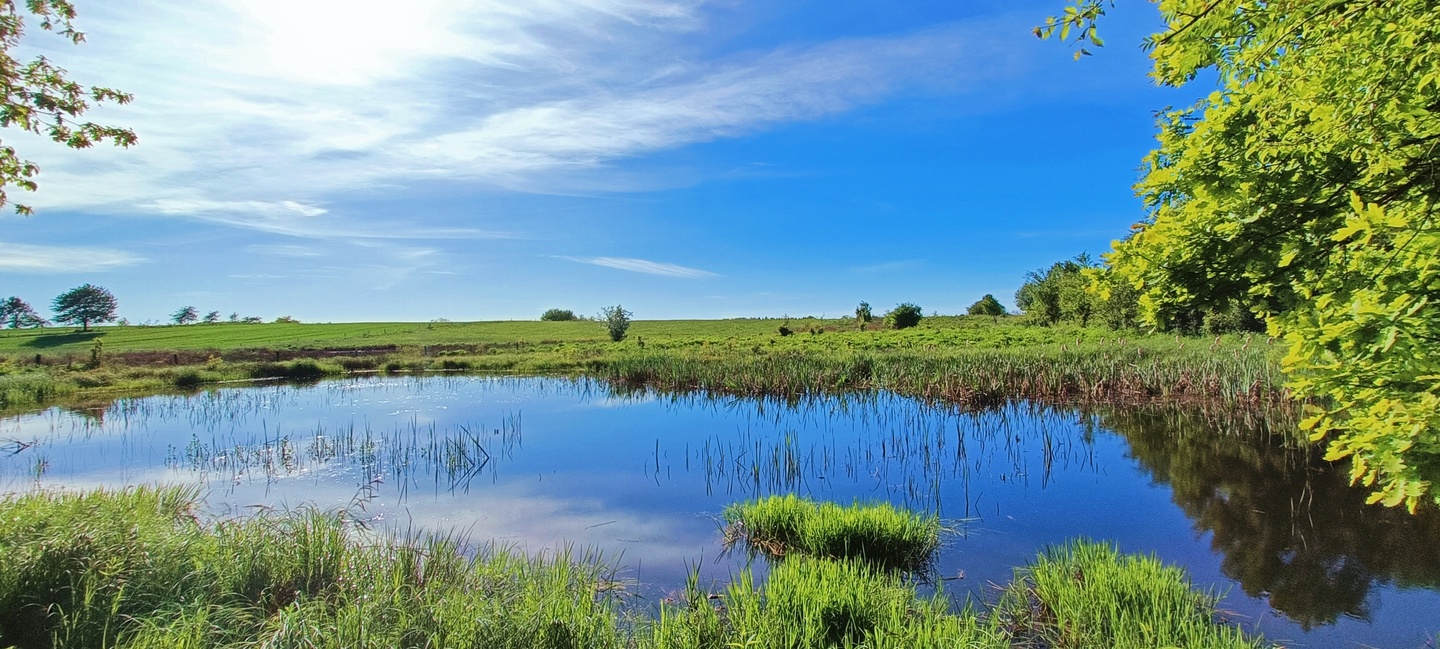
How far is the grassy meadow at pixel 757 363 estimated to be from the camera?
56.1 ft

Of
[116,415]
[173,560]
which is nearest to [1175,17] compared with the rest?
[173,560]

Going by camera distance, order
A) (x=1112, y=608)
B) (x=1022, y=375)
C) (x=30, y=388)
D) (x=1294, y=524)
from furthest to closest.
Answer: (x=30, y=388) → (x=1022, y=375) → (x=1294, y=524) → (x=1112, y=608)

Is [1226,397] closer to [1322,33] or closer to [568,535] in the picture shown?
[1322,33]

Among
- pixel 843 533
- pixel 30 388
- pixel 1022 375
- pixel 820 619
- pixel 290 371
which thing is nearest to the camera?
pixel 820 619

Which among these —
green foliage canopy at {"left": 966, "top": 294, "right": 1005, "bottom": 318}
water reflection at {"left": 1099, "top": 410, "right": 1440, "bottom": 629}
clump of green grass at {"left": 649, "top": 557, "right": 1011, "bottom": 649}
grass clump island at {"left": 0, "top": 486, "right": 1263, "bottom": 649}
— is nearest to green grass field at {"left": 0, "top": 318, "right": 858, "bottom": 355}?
green foliage canopy at {"left": 966, "top": 294, "right": 1005, "bottom": 318}

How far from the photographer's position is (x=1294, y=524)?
7.26 metres

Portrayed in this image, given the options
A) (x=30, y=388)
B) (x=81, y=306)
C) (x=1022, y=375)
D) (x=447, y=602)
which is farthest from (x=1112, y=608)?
(x=81, y=306)

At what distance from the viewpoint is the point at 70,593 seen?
4.45 meters

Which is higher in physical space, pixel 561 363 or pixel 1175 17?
pixel 1175 17

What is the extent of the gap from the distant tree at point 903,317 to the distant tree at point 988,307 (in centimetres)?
1700

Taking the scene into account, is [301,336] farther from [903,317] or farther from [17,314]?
[17,314]

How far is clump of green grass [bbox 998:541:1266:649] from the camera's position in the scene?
4191 mm

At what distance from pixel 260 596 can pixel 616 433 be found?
9809mm

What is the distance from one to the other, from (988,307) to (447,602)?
6236 cm
